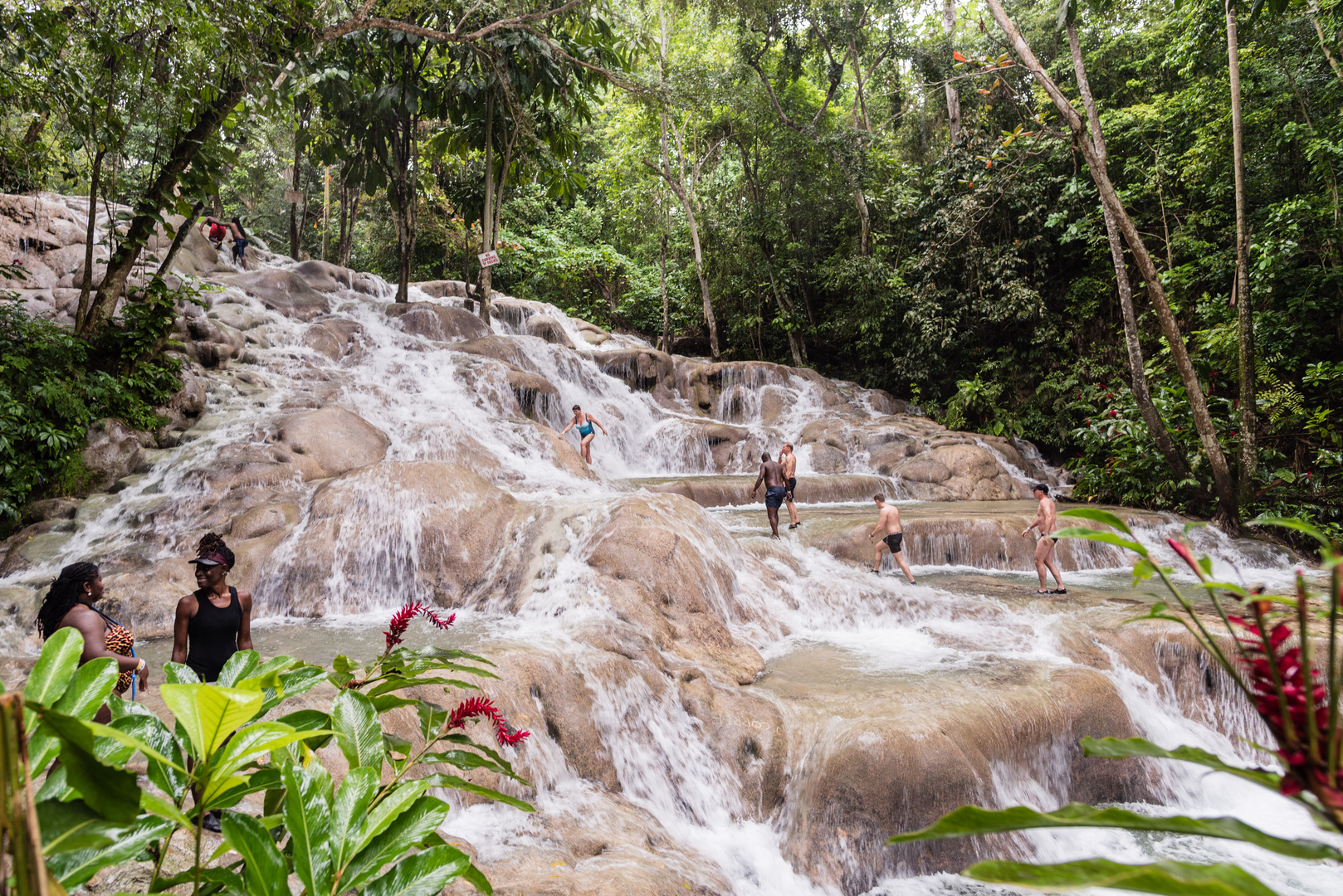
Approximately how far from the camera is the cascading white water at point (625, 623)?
4.48m

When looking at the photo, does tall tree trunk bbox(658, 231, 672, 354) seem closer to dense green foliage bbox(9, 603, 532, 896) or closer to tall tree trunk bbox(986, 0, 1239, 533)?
tall tree trunk bbox(986, 0, 1239, 533)

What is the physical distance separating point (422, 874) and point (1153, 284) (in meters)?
11.4

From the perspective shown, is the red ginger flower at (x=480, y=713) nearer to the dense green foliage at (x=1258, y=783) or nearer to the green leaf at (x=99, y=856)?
the green leaf at (x=99, y=856)

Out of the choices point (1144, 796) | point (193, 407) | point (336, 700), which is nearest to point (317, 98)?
point (193, 407)

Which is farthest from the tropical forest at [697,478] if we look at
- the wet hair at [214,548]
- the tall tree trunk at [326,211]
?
the tall tree trunk at [326,211]

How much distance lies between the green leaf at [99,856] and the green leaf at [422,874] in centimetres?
29

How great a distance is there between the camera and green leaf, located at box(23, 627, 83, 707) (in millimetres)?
805

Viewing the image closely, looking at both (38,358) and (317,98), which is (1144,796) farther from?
(317,98)

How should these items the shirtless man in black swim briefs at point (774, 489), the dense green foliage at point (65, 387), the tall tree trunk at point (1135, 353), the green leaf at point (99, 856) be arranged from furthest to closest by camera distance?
the tall tree trunk at point (1135, 353), the shirtless man in black swim briefs at point (774, 489), the dense green foliage at point (65, 387), the green leaf at point (99, 856)

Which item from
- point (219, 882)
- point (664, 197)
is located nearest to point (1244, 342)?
point (219, 882)

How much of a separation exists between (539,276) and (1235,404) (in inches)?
817

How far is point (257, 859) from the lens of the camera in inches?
33.4

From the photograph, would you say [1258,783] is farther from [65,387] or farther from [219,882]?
[65,387]

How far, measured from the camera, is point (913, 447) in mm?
14281
